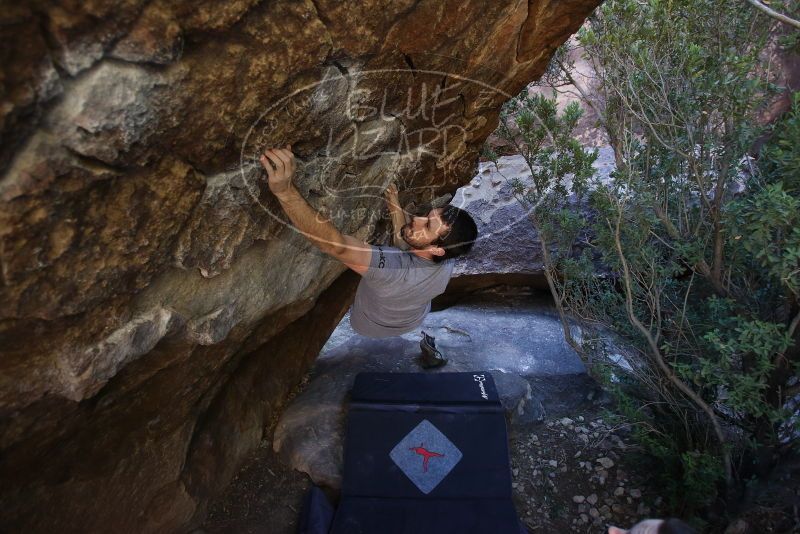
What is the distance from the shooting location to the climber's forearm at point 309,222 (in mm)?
2047

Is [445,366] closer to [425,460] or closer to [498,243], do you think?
[425,460]

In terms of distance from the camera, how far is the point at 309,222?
84.4 inches

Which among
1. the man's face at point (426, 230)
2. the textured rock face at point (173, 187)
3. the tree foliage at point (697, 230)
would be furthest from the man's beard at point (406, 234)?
the tree foliage at point (697, 230)

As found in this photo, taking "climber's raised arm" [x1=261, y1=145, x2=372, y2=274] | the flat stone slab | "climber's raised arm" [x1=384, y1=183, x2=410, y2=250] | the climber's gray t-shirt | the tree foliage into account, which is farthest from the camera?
the flat stone slab

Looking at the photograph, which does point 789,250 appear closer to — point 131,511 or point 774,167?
point 774,167

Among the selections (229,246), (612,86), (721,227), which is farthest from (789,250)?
(229,246)

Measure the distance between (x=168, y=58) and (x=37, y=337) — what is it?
0.89 m

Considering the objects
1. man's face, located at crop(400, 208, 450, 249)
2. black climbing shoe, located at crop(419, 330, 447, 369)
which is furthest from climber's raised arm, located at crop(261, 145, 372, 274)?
black climbing shoe, located at crop(419, 330, 447, 369)

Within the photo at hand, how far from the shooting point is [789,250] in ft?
6.91

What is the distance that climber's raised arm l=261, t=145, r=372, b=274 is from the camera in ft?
6.48

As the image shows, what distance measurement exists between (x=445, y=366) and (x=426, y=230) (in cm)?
164

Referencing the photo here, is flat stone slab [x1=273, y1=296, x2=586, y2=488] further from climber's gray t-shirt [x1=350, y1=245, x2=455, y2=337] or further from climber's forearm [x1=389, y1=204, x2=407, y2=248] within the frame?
climber's forearm [x1=389, y1=204, x2=407, y2=248]

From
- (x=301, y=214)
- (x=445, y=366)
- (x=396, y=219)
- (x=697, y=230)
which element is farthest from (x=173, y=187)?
(x=445, y=366)

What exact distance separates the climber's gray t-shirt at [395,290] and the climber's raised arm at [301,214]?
6.8 inches
